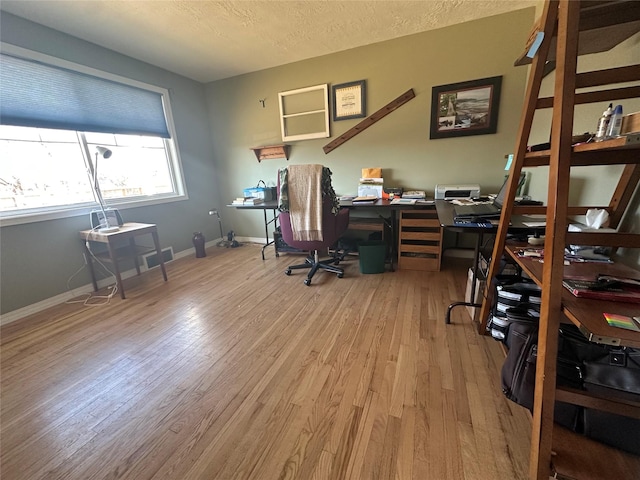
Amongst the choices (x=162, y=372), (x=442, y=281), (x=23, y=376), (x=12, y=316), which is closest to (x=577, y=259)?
(x=442, y=281)

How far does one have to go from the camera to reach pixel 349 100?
10.1ft

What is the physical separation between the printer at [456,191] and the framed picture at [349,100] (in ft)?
4.34

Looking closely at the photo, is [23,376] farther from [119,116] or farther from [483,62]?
[483,62]

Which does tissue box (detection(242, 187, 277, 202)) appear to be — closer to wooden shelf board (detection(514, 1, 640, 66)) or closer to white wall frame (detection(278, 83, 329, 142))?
white wall frame (detection(278, 83, 329, 142))

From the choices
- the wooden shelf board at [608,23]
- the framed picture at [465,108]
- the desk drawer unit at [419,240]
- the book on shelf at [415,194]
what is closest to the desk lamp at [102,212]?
the desk drawer unit at [419,240]

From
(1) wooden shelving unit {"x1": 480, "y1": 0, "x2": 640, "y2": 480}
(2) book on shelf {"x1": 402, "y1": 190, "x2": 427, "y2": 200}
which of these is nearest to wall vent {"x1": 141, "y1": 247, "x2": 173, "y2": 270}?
(2) book on shelf {"x1": 402, "y1": 190, "x2": 427, "y2": 200}

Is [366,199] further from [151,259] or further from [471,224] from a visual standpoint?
[151,259]

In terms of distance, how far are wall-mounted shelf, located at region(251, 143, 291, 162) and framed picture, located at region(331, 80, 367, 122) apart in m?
0.84

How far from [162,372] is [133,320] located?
859mm

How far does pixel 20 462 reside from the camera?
106 cm

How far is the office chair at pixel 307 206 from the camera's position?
2227mm

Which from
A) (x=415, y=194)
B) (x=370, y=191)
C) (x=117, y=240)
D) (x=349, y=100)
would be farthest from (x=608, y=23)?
(x=117, y=240)

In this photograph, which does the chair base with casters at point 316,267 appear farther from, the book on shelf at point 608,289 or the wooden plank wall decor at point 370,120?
the book on shelf at point 608,289

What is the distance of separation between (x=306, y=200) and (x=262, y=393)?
1.52 metres
